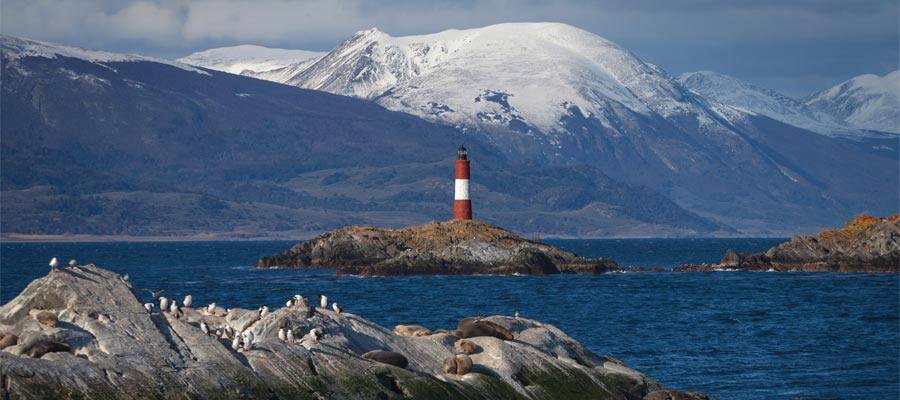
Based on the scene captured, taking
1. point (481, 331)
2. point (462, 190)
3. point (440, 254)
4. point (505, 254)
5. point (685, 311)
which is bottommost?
point (685, 311)

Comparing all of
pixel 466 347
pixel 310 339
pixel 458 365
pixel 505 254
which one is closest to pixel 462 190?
pixel 505 254

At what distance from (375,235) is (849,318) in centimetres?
5901

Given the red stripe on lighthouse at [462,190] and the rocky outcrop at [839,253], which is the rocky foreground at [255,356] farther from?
the rocky outcrop at [839,253]

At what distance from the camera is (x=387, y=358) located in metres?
39.2

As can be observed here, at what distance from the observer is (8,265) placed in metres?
155

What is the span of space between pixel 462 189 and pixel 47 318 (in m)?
92.9

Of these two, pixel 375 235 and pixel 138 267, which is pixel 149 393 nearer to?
pixel 375 235

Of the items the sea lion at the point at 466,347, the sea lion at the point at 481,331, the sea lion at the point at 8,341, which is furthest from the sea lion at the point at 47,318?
the sea lion at the point at 481,331

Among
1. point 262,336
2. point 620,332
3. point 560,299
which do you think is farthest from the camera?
point 560,299

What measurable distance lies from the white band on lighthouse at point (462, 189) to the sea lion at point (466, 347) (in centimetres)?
8461

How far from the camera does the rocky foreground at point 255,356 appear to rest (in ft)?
112

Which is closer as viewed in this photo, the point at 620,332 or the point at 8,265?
the point at 620,332

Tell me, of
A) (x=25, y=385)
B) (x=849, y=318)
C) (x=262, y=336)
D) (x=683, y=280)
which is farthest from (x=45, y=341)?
(x=683, y=280)

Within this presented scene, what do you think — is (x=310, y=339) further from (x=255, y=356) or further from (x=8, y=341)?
(x=8, y=341)
